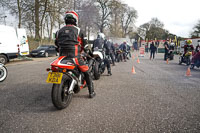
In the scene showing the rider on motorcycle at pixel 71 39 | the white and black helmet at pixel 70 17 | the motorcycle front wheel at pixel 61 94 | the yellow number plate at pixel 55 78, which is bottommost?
the motorcycle front wheel at pixel 61 94

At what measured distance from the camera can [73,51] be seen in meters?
3.12

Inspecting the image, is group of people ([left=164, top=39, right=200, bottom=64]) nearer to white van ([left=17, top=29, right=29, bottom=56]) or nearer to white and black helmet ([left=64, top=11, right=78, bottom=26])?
white and black helmet ([left=64, top=11, right=78, bottom=26])

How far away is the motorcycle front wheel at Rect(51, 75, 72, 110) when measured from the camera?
269 centimetres

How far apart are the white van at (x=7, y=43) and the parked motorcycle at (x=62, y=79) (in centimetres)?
914

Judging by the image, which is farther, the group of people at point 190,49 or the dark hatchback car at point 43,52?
the dark hatchback car at point 43,52

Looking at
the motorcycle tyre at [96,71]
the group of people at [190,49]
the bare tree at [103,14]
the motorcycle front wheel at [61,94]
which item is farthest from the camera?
the bare tree at [103,14]

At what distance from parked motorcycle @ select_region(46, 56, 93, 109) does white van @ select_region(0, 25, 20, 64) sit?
914cm

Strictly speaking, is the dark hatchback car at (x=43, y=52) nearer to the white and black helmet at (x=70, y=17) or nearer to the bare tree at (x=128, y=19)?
the white and black helmet at (x=70, y=17)

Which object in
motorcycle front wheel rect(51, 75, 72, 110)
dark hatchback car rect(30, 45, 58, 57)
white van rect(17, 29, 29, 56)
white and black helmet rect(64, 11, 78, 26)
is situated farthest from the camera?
dark hatchback car rect(30, 45, 58, 57)

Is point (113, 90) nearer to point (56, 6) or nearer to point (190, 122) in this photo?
point (190, 122)

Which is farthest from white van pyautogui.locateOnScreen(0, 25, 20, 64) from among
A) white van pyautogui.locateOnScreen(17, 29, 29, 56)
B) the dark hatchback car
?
the dark hatchback car

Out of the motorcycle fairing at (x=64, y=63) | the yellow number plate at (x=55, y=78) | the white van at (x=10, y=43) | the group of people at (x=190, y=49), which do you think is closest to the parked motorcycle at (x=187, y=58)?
the group of people at (x=190, y=49)

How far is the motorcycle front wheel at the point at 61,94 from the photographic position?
269 centimetres

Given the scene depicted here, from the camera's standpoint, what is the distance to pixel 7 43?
10438mm
